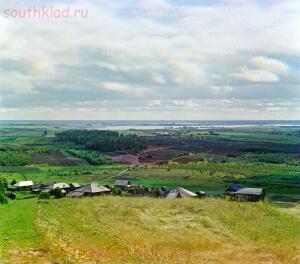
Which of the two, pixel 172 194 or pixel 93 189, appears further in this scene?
pixel 93 189

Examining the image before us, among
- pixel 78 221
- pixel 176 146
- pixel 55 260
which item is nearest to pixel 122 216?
pixel 78 221

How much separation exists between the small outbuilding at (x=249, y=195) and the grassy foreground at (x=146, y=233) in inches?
244

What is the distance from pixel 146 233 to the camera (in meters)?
21.9

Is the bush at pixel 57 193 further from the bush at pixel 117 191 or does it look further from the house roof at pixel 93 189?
the bush at pixel 117 191

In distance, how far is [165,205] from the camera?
3112cm

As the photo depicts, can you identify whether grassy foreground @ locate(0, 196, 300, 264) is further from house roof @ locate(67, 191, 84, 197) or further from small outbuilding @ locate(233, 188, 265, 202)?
house roof @ locate(67, 191, 84, 197)

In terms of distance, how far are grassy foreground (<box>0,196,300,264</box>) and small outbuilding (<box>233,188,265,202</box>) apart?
6205 millimetres

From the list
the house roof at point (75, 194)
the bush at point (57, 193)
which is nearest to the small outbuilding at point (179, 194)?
the house roof at point (75, 194)

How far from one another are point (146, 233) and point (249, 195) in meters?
19.3

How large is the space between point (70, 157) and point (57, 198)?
36495 millimetres

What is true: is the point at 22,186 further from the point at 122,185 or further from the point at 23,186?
the point at 122,185

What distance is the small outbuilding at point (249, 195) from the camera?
38719 mm

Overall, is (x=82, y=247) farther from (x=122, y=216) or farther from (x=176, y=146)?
(x=176, y=146)

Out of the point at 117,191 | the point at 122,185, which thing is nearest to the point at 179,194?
the point at 117,191
